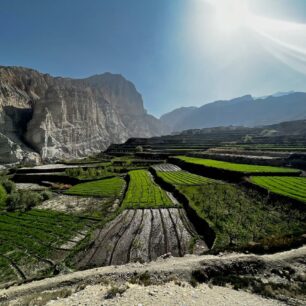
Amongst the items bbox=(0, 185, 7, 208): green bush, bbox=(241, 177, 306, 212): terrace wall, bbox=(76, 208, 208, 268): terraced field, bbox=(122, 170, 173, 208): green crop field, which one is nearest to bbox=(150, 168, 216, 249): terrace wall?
bbox=(76, 208, 208, 268): terraced field

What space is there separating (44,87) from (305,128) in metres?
154

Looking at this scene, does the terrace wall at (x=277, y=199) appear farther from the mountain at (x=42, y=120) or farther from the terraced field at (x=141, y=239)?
the mountain at (x=42, y=120)

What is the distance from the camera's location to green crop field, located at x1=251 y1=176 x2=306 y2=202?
2702 centimetres

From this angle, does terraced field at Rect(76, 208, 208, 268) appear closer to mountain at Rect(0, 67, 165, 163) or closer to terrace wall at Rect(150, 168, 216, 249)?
terrace wall at Rect(150, 168, 216, 249)

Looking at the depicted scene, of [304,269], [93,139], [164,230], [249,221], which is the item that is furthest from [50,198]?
[93,139]

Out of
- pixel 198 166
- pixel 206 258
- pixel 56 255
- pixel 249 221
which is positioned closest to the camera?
pixel 206 258

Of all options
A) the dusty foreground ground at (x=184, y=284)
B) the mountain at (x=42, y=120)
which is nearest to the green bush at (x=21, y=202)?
the dusty foreground ground at (x=184, y=284)

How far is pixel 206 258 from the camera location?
647 inches

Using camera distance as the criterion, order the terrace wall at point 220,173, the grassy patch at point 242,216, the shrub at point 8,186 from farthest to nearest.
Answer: the shrub at point 8,186 < the terrace wall at point 220,173 < the grassy patch at point 242,216

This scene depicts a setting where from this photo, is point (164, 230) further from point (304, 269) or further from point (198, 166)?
point (198, 166)

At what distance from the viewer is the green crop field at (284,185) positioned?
88.6 feet

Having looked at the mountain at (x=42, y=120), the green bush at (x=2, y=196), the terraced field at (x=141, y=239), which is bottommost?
the terraced field at (x=141, y=239)

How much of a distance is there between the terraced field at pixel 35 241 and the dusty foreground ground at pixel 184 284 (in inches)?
131

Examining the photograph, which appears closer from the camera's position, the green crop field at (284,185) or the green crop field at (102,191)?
the green crop field at (284,185)
